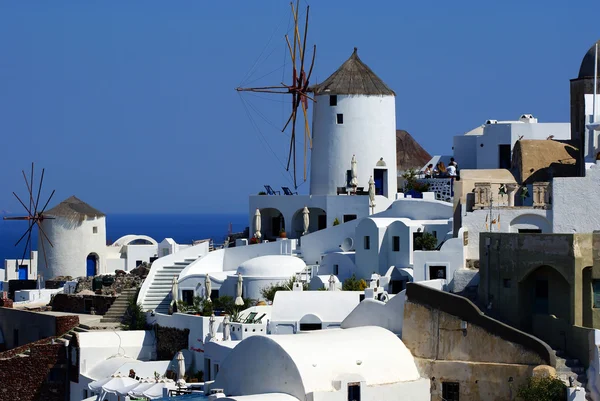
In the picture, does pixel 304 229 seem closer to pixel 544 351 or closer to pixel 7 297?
pixel 7 297

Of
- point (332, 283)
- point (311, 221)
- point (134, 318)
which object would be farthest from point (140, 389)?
point (311, 221)

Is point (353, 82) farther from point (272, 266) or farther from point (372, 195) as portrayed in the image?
point (272, 266)

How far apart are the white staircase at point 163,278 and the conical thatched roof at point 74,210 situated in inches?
387

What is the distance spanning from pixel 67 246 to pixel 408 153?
558 inches

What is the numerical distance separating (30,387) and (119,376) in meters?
6.05

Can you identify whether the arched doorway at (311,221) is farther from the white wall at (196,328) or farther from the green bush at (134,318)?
the white wall at (196,328)

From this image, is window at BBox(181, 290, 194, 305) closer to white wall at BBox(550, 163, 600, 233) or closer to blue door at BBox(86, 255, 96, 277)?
white wall at BBox(550, 163, 600, 233)

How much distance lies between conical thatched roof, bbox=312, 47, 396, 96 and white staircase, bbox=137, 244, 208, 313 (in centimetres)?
697

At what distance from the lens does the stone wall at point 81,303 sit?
52344 millimetres

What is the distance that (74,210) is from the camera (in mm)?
62594

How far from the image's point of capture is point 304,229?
53.2m

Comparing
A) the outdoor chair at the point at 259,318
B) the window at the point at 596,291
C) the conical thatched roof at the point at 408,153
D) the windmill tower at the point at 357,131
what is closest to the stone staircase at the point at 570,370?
the window at the point at 596,291

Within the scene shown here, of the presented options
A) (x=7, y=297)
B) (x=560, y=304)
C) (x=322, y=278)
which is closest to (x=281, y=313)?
(x=322, y=278)

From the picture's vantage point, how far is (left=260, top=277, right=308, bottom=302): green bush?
46062 millimetres
